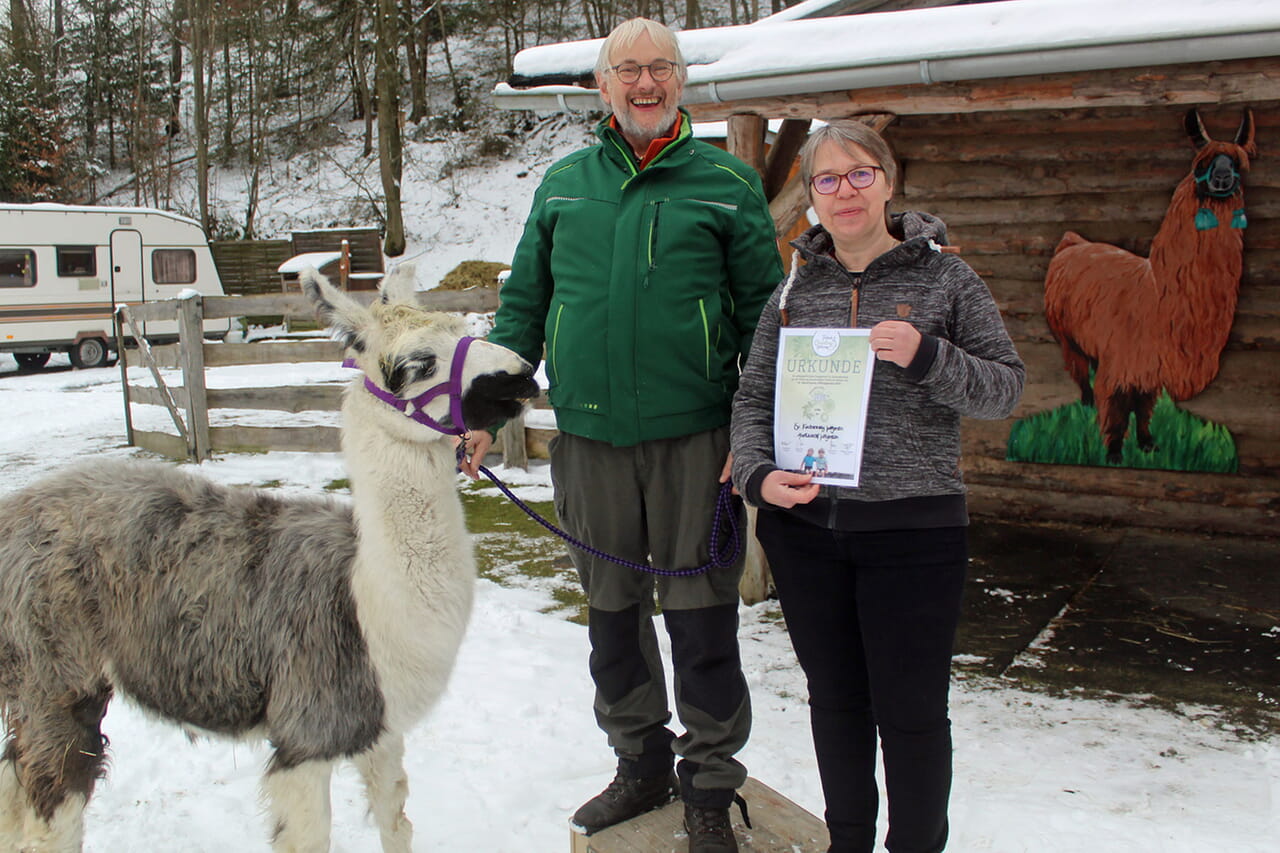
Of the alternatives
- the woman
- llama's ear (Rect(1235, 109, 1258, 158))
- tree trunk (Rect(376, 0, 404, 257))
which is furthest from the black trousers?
tree trunk (Rect(376, 0, 404, 257))

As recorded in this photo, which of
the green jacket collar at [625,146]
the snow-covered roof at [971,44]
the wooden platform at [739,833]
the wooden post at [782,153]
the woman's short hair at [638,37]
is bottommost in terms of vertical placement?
the wooden platform at [739,833]

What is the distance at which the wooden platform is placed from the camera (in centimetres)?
245

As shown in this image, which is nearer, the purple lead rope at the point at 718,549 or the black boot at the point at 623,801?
the purple lead rope at the point at 718,549

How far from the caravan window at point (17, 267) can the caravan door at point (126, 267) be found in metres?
1.27

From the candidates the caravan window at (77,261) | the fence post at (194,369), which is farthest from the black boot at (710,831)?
the caravan window at (77,261)

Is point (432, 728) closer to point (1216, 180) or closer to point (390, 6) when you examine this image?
point (1216, 180)

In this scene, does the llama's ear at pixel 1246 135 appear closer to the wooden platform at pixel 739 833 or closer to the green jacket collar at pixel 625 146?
the green jacket collar at pixel 625 146

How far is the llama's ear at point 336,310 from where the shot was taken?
2.36 m

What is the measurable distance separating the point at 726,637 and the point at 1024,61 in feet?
8.59

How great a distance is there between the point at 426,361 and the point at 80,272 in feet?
52.9

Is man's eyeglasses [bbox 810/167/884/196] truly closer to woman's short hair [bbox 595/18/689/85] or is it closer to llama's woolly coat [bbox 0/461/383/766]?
woman's short hair [bbox 595/18/689/85]

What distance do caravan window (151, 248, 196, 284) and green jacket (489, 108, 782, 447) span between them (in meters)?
16.8

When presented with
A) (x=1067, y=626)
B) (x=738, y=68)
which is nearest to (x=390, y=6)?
(x=738, y=68)

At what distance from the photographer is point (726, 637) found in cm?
245
